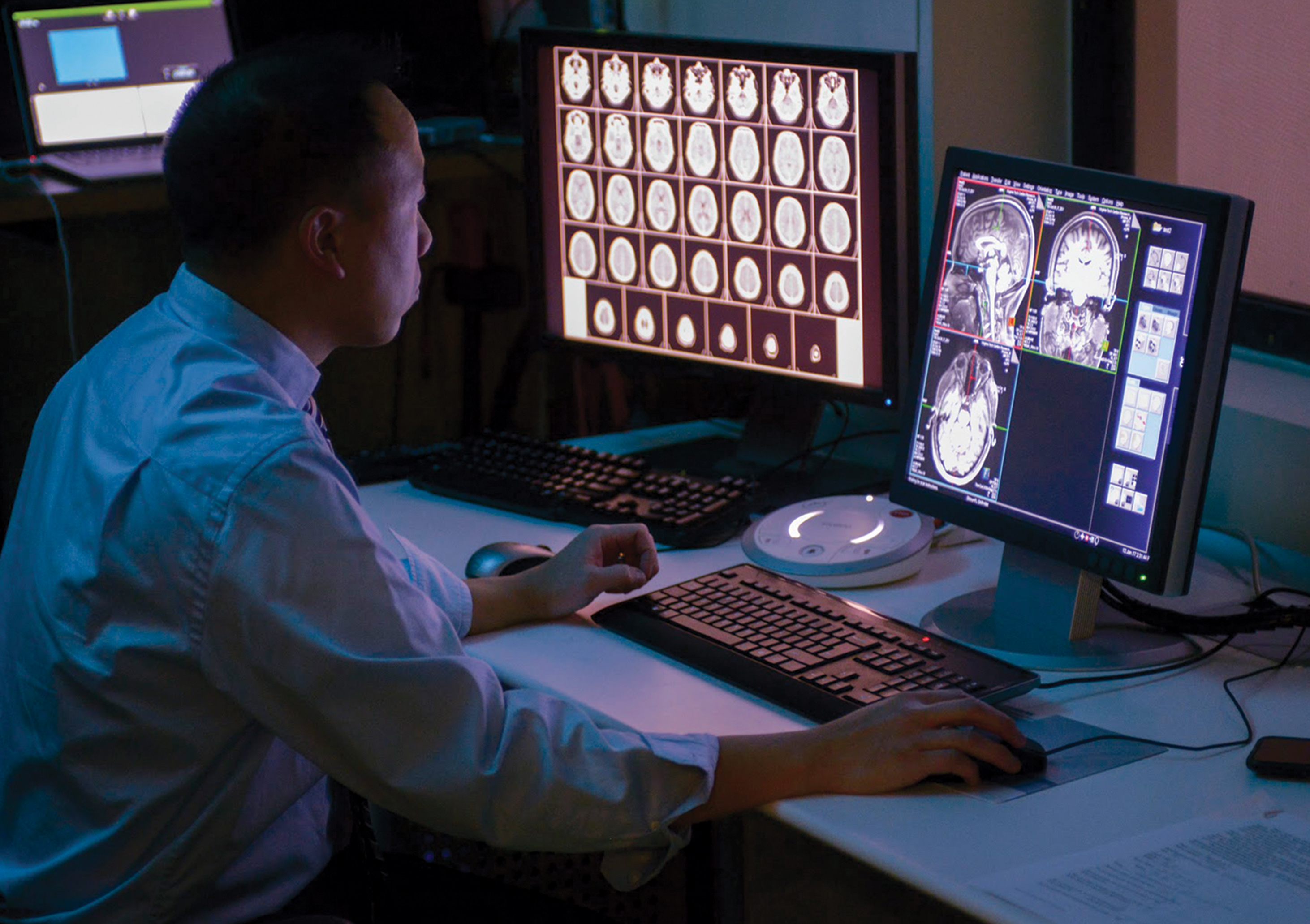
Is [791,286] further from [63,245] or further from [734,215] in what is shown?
[63,245]

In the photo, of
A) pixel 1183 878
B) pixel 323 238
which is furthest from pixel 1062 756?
pixel 323 238

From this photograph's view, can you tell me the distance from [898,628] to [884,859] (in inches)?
15.6

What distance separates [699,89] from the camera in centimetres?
198

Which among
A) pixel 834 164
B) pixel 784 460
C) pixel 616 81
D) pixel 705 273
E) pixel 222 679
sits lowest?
pixel 784 460

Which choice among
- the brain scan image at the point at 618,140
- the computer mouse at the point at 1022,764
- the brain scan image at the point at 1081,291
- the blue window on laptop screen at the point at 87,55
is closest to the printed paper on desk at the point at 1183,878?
the computer mouse at the point at 1022,764

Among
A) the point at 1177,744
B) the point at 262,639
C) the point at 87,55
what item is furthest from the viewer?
the point at 87,55

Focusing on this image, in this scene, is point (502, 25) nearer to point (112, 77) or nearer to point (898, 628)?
point (112, 77)

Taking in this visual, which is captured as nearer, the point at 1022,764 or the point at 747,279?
the point at 1022,764

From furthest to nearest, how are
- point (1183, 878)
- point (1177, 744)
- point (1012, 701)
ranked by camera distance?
point (1012, 701)
point (1177, 744)
point (1183, 878)

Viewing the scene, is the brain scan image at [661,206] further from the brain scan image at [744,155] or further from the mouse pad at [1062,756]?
the mouse pad at [1062,756]

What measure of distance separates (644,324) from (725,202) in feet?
0.74

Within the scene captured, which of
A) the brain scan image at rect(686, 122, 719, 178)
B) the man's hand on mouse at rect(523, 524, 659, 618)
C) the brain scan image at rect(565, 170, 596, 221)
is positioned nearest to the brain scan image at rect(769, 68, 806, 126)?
the brain scan image at rect(686, 122, 719, 178)

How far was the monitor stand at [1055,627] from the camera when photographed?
4.76 feet

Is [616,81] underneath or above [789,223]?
above
